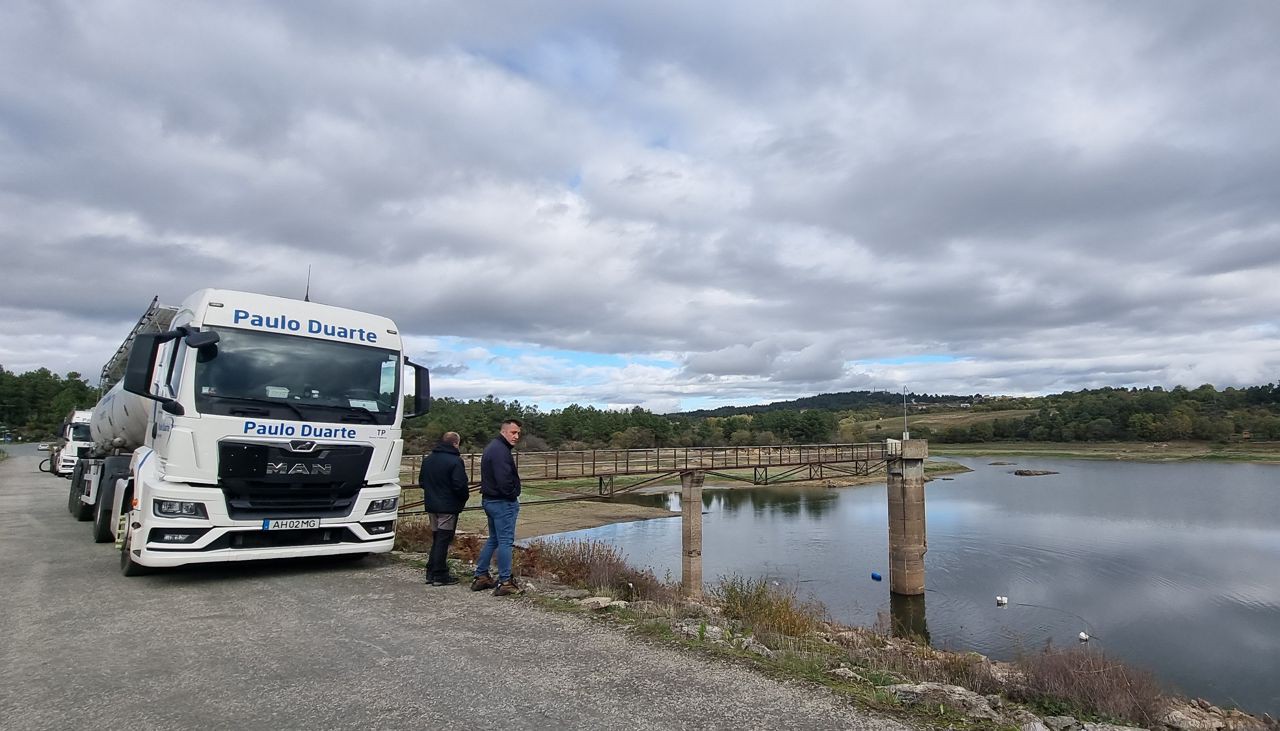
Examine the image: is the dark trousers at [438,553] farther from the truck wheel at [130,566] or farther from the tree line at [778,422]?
the tree line at [778,422]

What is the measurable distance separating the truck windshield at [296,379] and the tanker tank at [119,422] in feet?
9.34

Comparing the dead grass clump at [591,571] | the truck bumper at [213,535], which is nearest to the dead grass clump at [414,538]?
the dead grass clump at [591,571]

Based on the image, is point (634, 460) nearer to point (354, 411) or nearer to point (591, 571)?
point (591, 571)

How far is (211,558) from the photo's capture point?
7.79 m

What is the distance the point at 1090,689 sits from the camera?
6.10m

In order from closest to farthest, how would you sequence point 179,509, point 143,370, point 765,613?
point 143,370 < point 179,509 < point 765,613

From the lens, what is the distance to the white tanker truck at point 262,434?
7.70 m

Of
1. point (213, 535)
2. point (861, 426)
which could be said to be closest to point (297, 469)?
point (213, 535)

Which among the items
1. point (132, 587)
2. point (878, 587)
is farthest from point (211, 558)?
point (878, 587)

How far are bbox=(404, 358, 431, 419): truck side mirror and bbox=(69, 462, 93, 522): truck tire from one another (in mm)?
10094

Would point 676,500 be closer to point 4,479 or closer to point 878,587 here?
point 878,587

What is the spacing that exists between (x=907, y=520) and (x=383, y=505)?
73.2ft

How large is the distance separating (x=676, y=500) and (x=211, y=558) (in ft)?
173

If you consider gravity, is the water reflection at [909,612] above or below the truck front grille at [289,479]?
below
